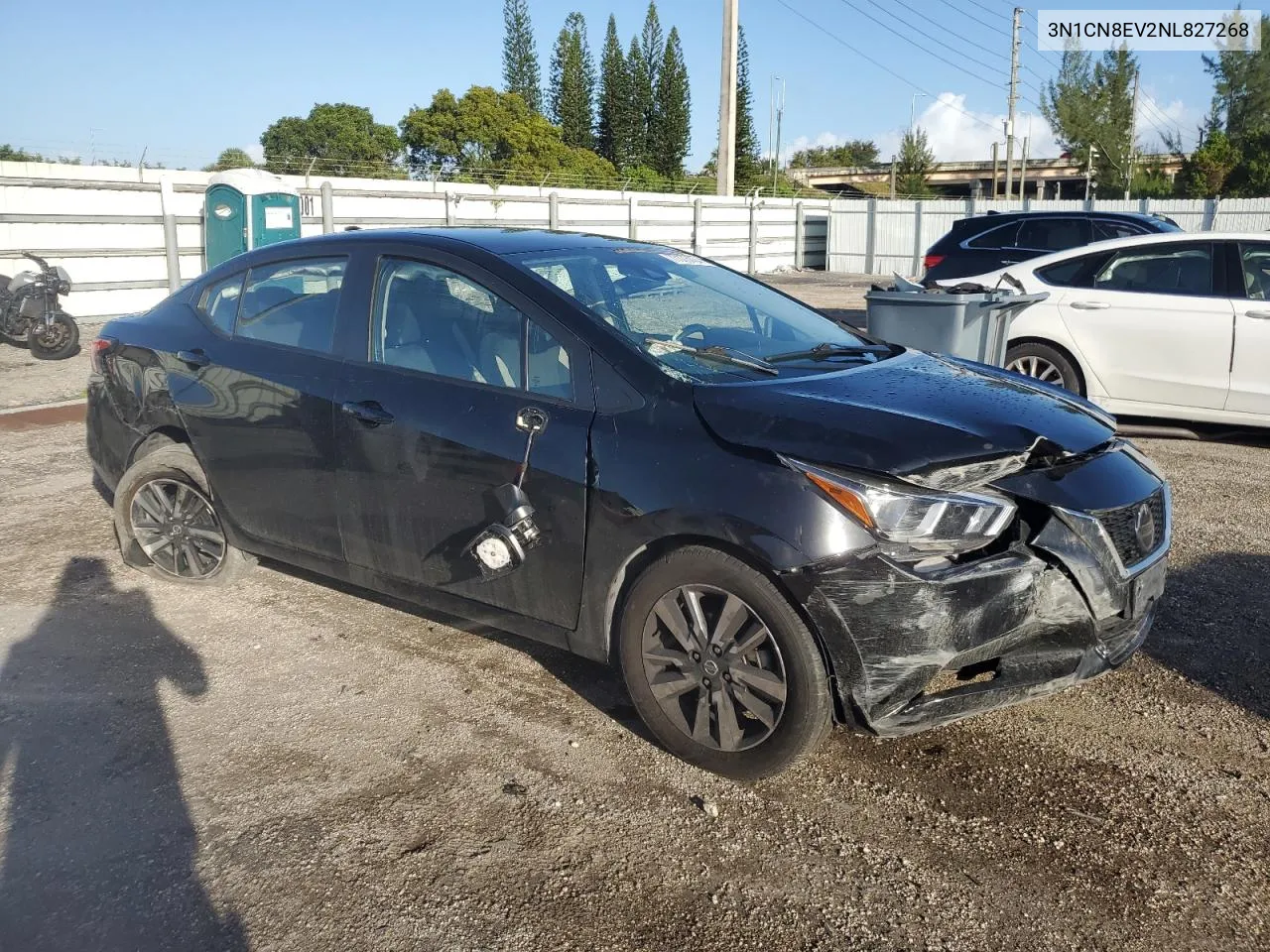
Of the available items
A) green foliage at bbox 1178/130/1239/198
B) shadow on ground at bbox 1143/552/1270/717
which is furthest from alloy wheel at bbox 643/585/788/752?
green foliage at bbox 1178/130/1239/198

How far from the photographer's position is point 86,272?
45.5 feet

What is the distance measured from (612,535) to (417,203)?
53.2 feet

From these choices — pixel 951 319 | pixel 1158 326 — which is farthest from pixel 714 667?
pixel 1158 326

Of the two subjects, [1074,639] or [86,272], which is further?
[86,272]

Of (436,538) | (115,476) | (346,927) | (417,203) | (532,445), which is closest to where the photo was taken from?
(346,927)

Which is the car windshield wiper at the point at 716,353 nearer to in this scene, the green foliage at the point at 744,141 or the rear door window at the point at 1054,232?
the rear door window at the point at 1054,232

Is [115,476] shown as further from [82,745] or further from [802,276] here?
[802,276]

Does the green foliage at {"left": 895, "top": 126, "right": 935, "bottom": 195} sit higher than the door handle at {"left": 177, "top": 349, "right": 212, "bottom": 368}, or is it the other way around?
the green foliage at {"left": 895, "top": 126, "right": 935, "bottom": 195}

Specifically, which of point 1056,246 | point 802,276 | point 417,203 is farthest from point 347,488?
point 802,276

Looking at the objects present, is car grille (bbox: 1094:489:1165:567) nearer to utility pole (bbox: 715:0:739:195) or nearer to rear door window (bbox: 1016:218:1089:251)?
rear door window (bbox: 1016:218:1089:251)

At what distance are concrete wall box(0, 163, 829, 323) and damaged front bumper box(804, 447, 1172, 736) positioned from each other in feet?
16.1

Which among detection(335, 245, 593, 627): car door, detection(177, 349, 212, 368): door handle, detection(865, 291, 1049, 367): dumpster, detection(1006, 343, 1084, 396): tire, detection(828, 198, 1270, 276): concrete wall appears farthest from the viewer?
detection(828, 198, 1270, 276): concrete wall

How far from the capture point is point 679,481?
10.7ft

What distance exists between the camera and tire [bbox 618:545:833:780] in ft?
10.2
